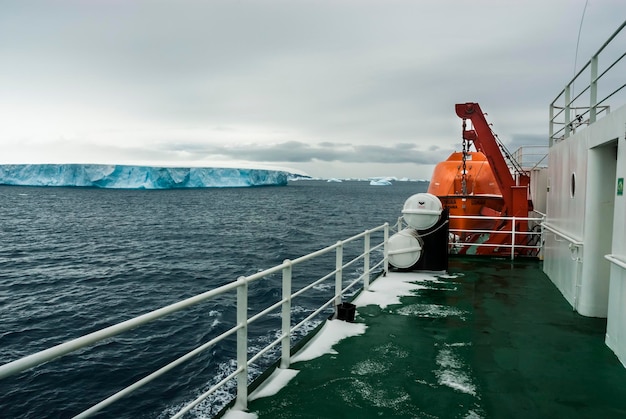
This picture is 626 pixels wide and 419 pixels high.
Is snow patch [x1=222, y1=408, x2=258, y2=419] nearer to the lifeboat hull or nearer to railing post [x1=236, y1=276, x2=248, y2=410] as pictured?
railing post [x1=236, y1=276, x2=248, y2=410]

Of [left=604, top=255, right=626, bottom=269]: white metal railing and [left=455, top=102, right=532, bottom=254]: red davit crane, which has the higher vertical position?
[left=455, top=102, right=532, bottom=254]: red davit crane

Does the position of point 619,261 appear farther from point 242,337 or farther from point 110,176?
point 110,176

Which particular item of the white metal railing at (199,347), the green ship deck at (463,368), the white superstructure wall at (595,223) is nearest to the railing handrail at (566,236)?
the white superstructure wall at (595,223)

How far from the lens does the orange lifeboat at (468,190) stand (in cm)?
1470

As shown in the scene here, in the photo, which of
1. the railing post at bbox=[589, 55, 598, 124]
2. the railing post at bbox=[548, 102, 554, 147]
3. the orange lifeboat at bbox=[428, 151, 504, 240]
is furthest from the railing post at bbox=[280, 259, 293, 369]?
the orange lifeboat at bbox=[428, 151, 504, 240]

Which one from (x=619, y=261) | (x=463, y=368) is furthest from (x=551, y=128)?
(x=463, y=368)

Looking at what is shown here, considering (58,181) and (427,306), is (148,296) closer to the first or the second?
(427,306)

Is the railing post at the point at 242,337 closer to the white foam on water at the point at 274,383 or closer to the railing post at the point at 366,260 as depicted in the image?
the white foam on water at the point at 274,383

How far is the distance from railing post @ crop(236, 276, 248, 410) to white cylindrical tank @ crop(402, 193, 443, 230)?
6212 mm

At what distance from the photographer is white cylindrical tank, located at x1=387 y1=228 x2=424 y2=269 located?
9156 millimetres

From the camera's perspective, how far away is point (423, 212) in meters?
9.16

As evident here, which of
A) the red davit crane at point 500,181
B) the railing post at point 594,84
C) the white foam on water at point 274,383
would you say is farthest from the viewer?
the red davit crane at point 500,181

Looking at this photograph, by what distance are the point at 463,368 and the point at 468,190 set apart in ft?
43.7

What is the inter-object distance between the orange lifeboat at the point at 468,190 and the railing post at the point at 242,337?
468 inches
